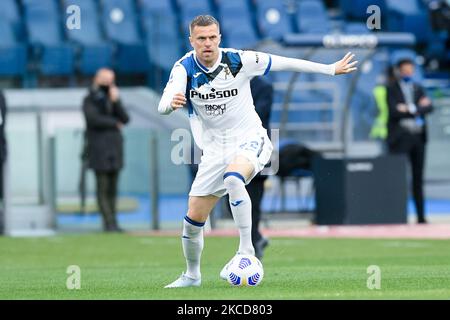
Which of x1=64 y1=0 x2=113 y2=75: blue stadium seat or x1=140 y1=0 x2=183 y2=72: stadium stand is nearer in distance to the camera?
x1=140 y1=0 x2=183 y2=72: stadium stand

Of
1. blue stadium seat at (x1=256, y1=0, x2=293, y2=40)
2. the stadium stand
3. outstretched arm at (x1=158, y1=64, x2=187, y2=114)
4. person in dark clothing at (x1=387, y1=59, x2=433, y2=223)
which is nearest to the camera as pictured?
outstretched arm at (x1=158, y1=64, x2=187, y2=114)

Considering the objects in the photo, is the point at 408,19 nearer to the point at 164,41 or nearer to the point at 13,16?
the point at 164,41

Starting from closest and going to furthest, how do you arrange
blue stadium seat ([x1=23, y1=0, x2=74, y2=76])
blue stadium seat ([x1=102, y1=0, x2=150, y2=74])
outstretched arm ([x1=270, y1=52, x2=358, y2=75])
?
outstretched arm ([x1=270, y1=52, x2=358, y2=75])
blue stadium seat ([x1=23, y1=0, x2=74, y2=76])
blue stadium seat ([x1=102, y1=0, x2=150, y2=74])

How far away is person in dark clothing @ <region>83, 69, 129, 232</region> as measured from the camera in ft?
72.8

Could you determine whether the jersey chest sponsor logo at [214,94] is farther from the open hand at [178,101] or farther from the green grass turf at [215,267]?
the green grass turf at [215,267]

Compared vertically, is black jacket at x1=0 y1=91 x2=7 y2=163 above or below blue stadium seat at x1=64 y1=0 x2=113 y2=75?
below

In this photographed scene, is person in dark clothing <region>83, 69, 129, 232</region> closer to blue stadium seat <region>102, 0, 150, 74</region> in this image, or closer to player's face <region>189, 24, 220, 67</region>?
blue stadium seat <region>102, 0, 150, 74</region>

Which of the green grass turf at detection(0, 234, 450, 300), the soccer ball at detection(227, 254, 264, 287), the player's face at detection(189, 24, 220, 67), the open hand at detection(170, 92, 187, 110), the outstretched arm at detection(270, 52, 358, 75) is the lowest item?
the green grass turf at detection(0, 234, 450, 300)

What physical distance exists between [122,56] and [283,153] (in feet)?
20.9

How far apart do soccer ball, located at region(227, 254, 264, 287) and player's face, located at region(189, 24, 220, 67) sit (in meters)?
1.64

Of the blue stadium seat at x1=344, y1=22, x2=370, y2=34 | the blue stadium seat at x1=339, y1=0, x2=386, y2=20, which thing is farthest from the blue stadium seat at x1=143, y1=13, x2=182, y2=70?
the blue stadium seat at x1=339, y1=0, x2=386, y2=20
